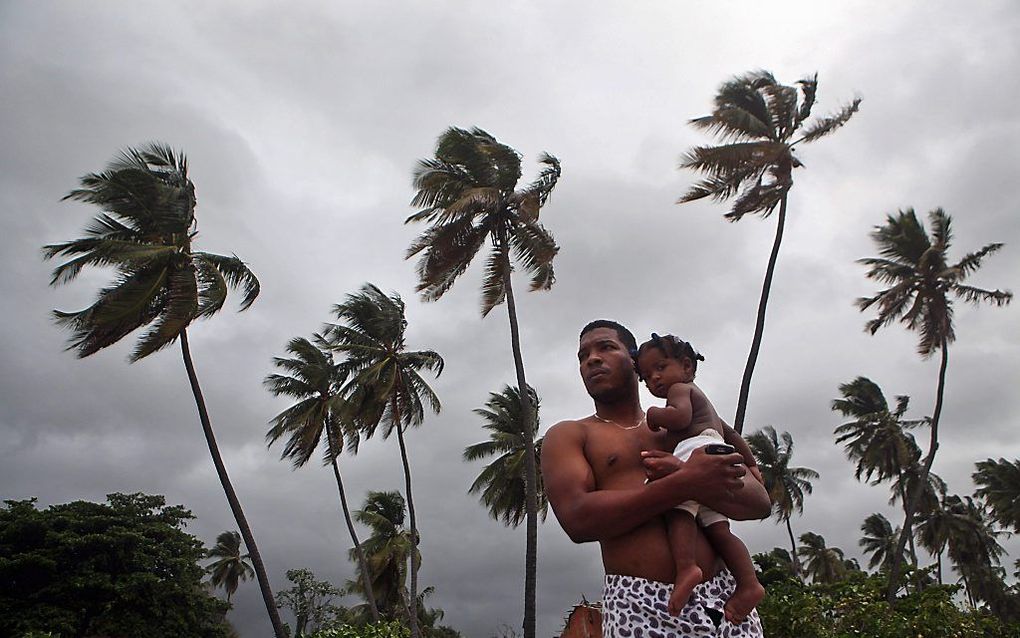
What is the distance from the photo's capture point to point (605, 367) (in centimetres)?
275

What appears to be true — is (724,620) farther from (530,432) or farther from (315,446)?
(315,446)

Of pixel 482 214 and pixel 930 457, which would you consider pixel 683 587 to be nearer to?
pixel 482 214

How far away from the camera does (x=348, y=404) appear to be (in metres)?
19.7

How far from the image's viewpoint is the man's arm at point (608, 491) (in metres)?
2.19

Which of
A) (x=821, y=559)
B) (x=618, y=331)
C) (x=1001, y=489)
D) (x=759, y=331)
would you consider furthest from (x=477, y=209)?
(x=821, y=559)

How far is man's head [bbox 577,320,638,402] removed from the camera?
8.98ft

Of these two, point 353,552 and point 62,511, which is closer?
point 62,511

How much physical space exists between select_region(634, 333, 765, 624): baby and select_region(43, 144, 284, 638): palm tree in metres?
12.5

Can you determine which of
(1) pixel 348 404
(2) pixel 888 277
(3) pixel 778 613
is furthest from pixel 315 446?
(2) pixel 888 277

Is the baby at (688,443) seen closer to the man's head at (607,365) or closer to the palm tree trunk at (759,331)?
the man's head at (607,365)

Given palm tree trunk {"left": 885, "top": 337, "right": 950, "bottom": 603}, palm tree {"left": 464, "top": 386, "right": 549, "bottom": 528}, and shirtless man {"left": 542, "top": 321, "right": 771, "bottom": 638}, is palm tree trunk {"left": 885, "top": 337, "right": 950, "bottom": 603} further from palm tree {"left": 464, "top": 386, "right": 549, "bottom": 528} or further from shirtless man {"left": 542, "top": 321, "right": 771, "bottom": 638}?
shirtless man {"left": 542, "top": 321, "right": 771, "bottom": 638}

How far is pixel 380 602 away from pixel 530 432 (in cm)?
1608

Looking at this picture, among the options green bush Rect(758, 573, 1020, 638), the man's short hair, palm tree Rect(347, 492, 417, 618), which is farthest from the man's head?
palm tree Rect(347, 492, 417, 618)

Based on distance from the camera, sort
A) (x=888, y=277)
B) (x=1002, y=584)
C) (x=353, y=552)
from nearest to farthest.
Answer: (x=888, y=277)
(x=353, y=552)
(x=1002, y=584)
